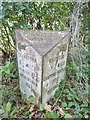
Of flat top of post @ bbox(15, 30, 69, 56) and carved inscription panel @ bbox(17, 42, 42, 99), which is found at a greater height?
flat top of post @ bbox(15, 30, 69, 56)

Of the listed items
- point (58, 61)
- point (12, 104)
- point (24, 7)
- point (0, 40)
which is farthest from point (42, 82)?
point (0, 40)

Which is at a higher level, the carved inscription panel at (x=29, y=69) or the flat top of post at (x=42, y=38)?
the flat top of post at (x=42, y=38)

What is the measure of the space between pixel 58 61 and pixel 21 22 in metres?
0.51

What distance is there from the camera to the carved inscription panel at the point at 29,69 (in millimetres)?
1456

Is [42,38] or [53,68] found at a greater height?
[42,38]

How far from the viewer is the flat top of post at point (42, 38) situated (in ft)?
4.75

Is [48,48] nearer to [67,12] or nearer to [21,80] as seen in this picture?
[21,80]

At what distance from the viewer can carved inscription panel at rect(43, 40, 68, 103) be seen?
1.47 metres

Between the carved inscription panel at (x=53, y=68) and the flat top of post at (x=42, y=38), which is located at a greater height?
the flat top of post at (x=42, y=38)

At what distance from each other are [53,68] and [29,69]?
0.14 metres

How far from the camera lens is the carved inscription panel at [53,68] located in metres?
1.47

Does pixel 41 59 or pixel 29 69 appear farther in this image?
pixel 29 69

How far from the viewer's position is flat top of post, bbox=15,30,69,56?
145 cm

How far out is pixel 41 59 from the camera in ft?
4.66
